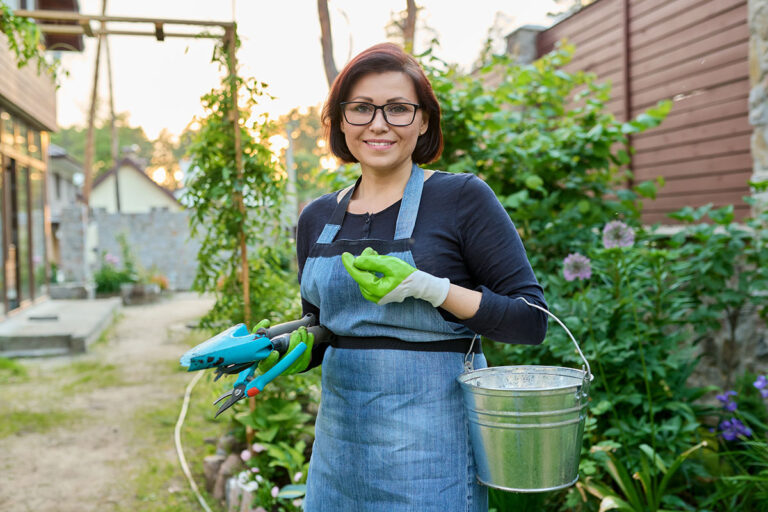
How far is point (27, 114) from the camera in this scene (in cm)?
1055

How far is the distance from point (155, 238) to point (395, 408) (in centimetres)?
1903

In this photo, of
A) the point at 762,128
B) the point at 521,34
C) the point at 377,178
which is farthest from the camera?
the point at 521,34

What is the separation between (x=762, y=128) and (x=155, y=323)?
9744mm

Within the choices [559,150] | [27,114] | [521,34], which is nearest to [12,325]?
[27,114]

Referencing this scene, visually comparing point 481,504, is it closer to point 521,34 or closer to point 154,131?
point 521,34

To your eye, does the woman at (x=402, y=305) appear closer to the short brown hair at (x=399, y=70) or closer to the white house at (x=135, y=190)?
the short brown hair at (x=399, y=70)

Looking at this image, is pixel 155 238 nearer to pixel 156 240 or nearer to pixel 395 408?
pixel 156 240

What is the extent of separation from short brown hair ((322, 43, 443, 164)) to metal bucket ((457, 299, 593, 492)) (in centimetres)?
54

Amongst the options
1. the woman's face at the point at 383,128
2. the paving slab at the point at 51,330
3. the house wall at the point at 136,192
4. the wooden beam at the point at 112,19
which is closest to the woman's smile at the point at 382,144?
the woman's face at the point at 383,128

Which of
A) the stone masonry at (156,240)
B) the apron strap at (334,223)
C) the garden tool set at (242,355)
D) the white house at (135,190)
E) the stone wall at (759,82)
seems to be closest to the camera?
the garden tool set at (242,355)

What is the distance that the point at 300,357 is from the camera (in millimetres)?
1480

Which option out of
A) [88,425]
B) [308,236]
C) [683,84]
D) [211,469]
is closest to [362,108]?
[308,236]

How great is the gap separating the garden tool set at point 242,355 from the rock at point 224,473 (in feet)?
7.73

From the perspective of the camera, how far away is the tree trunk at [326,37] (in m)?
4.69
